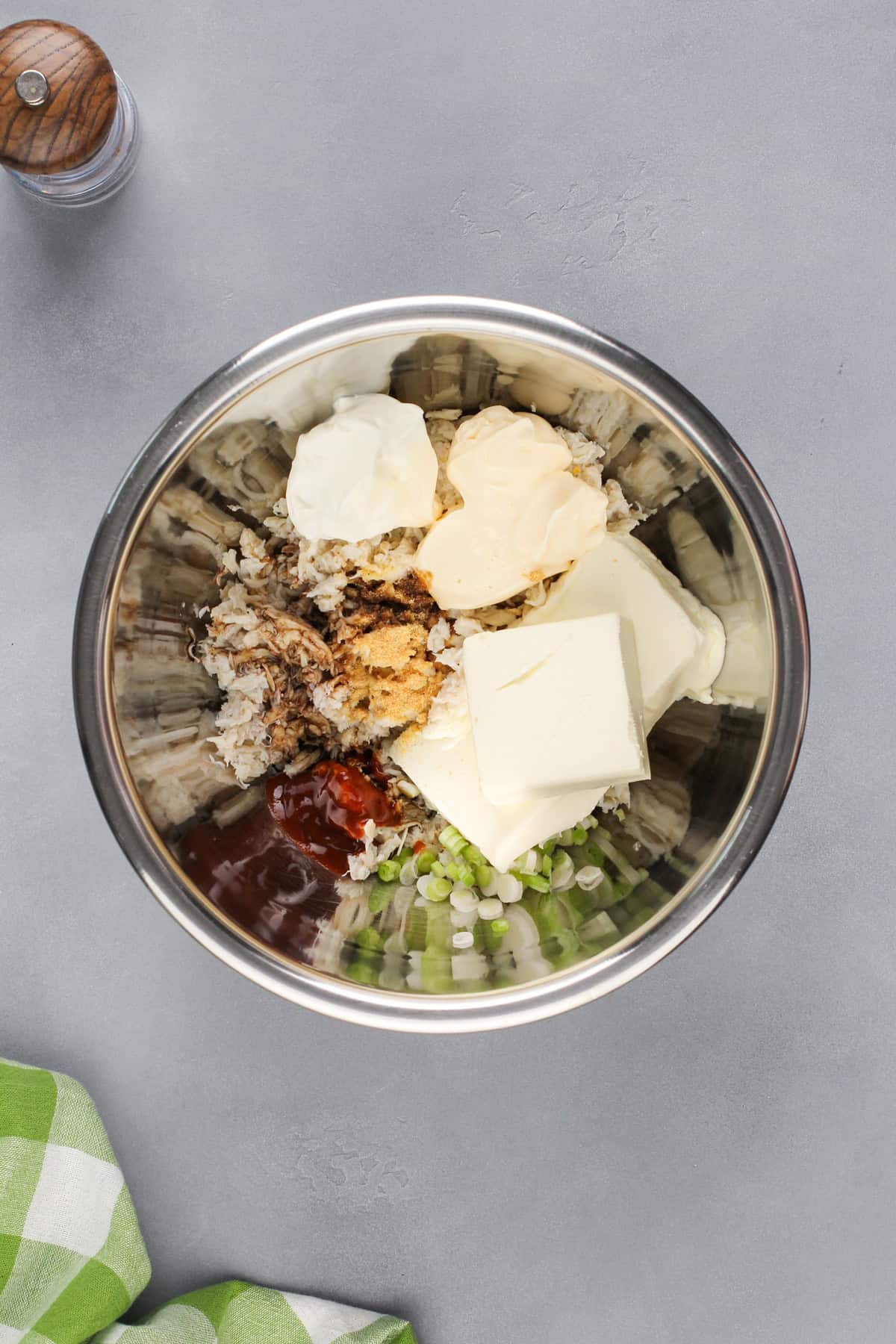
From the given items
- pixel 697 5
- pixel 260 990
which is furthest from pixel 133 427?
pixel 697 5

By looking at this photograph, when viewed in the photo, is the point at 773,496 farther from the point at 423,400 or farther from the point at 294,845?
the point at 294,845

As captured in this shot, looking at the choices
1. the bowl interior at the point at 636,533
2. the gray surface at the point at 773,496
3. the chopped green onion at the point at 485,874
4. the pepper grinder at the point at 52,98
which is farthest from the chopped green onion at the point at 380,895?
the pepper grinder at the point at 52,98

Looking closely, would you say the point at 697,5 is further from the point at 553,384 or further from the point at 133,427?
the point at 133,427

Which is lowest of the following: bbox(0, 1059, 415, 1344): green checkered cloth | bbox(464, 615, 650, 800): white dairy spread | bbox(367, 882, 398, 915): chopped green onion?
bbox(0, 1059, 415, 1344): green checkered cloth

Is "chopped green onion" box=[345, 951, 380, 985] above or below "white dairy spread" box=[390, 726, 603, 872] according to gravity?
below

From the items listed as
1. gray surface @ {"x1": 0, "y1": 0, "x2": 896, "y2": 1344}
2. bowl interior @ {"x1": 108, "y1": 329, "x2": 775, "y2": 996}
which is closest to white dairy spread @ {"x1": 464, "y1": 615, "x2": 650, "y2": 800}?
bowl interior @ {"x1": 108, "y1": 329, "x2": 775, "y2": 996}

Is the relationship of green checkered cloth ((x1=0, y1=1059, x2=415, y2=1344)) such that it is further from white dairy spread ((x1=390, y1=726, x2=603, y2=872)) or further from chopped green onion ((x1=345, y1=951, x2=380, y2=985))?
white dairy spread ((x1=390, y1=726, x2=603, y2=872))
